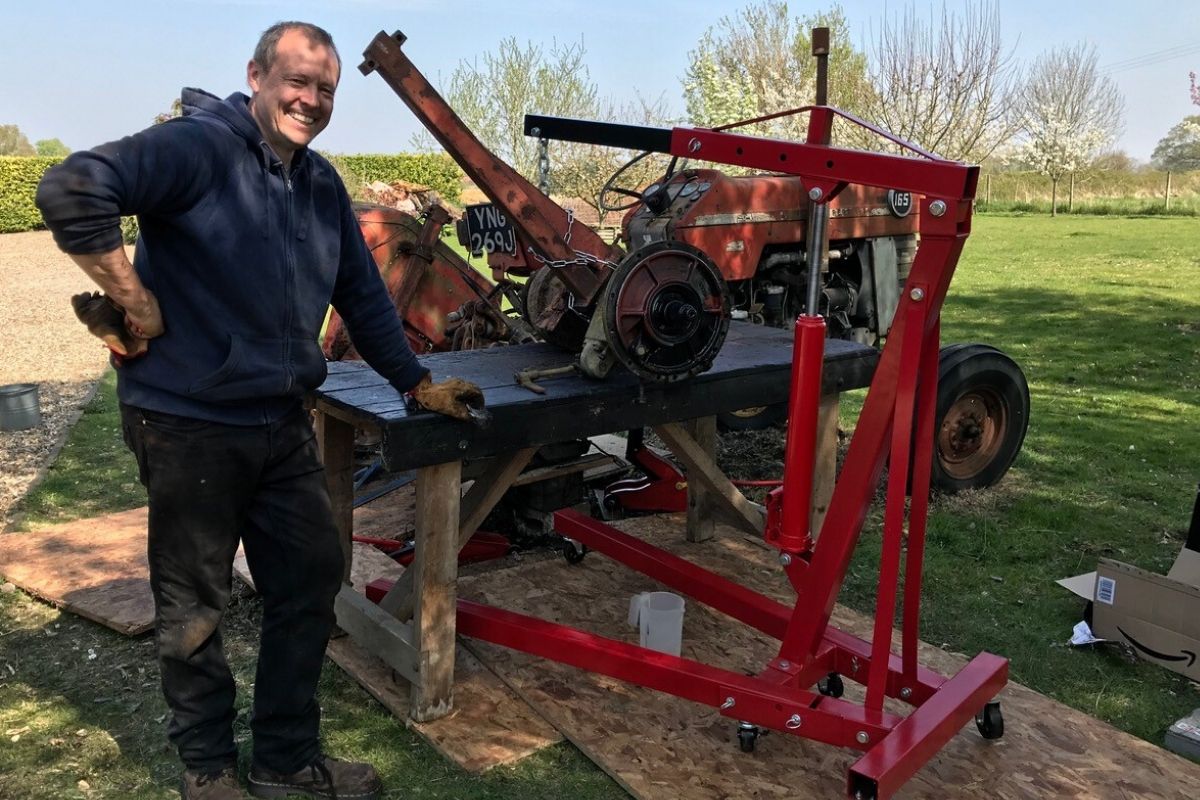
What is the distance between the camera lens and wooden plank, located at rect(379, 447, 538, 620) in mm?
3488

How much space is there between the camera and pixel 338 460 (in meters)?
3.67

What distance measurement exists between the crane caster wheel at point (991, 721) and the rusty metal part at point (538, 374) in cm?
173

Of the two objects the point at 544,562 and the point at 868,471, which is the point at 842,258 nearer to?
the point at 544,562

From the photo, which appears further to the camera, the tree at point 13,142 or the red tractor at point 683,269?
the tree at point 13,142

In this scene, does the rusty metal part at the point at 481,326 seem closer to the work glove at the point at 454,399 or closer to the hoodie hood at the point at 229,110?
the work glove at the point at 454,399

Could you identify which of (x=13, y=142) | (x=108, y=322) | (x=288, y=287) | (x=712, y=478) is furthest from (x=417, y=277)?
(x=13, y=142)

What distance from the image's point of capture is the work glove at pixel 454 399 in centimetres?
298

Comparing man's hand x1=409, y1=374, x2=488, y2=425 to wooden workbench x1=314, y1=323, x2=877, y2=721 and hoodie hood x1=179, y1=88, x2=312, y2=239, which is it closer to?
wooden workbench x1=314, y1=323, x2=877, y2=721

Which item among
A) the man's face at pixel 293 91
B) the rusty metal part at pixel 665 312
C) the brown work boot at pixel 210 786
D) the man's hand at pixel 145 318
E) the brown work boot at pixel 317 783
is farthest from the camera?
the rusty metal part at pixel 665 312

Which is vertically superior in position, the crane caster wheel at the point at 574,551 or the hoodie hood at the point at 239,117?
the hoodie hood at the point at 239,117

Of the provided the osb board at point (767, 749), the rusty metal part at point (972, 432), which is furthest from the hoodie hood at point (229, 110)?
the rusty metal part at point (972, 432)

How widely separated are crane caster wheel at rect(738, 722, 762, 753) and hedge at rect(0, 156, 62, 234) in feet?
100

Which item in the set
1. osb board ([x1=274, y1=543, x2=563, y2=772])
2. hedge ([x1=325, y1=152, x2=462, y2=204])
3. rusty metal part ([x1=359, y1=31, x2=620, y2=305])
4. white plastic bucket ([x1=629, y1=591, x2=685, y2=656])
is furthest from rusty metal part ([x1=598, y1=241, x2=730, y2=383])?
hedge ([x1=325, y1=152, x2=462, y2=204])

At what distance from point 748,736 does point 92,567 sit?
3.07 m
